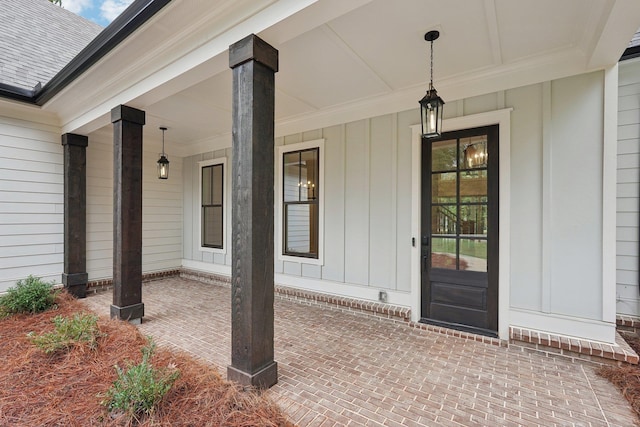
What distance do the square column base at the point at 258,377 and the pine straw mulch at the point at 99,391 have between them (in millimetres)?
61

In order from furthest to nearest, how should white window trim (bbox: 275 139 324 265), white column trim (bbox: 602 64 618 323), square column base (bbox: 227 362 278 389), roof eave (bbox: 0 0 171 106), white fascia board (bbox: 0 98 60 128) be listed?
1. white window trim (bbox: 275 139 324 265)
2. white fascia board (bbox: 0 98 60 128)
3. white column trim (bbox: 602 64 618 323)
4. roof eave (bbox: 0 0 171 106)
5. square column base (bbox: 227 362 278 389)

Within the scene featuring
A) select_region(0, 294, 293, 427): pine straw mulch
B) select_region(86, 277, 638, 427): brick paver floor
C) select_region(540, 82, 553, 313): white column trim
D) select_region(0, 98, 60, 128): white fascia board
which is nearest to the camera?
select_region(0, 294, 293, 427): pine straw mulch

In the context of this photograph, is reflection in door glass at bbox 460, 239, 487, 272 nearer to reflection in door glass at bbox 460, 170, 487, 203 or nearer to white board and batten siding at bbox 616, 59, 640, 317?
reflection in door glass at bbox 460, 170, 487, 203

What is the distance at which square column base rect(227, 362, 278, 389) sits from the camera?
2113 mm

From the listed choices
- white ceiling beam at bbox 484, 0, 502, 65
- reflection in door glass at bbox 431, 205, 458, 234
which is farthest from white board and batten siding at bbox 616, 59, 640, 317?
reflection in door glass at bbox 431, 205, 458, 234

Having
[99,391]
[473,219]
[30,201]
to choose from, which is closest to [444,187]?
[473,219]

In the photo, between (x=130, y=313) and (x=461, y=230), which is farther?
(x=130, y=313)

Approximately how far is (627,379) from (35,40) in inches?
370

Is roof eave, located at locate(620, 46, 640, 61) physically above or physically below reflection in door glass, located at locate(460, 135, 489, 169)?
above

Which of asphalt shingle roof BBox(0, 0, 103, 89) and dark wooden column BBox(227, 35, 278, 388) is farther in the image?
asphalt shingle roof BBox(0, 0, 103, 89)

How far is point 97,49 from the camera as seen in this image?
9.91 feet

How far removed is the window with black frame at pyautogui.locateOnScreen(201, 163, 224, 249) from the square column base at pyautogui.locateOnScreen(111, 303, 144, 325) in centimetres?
251

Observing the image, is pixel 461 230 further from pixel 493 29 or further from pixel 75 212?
pixel 75 212

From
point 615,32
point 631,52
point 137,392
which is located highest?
point 631,52
